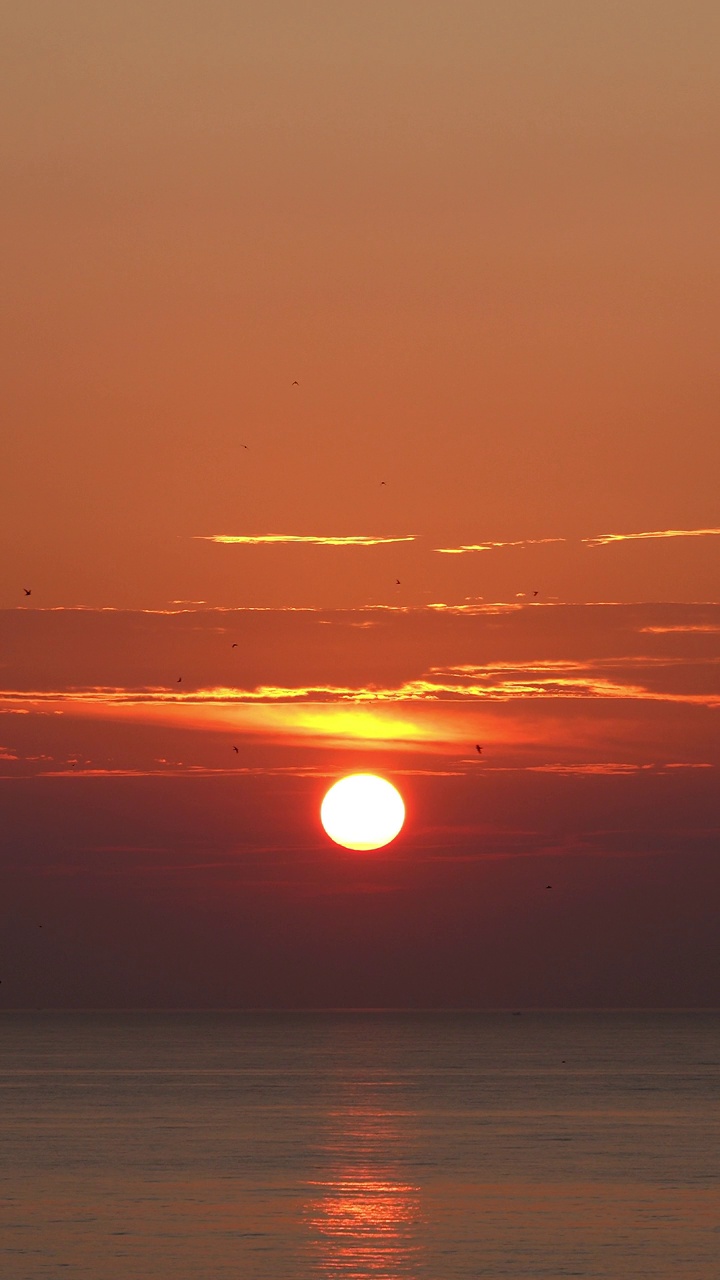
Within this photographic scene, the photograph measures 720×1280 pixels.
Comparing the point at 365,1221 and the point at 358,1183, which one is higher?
the point at 358,1183

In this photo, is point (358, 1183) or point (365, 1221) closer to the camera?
point (365, 1221)

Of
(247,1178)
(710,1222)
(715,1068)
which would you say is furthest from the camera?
(715,1068)

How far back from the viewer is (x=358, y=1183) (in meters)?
73.6

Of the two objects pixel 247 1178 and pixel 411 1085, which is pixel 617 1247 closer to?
Answer: pixel 247 1178

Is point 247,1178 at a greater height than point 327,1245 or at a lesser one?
greater

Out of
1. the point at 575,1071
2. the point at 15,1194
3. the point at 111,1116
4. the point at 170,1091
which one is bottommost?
the point at 15,1194

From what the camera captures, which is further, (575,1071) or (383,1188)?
(575,1071)

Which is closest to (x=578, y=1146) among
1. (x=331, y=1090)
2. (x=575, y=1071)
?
(x=331, y=1090)

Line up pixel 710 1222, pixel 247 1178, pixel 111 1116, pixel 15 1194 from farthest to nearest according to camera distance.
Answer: pixel 111 1116 < pixel 247 1178 < pixel 15 1194 < pixel 710 1222

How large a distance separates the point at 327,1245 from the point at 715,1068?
132 metres

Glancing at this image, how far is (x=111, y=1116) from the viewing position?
10906 centimetres

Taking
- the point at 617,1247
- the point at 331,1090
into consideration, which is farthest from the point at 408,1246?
the point at 331,1090

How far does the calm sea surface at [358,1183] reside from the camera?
55.8 metres

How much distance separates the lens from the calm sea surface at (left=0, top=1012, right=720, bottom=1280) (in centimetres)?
5575
